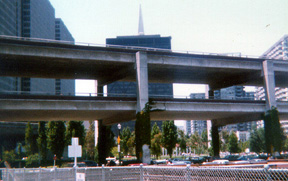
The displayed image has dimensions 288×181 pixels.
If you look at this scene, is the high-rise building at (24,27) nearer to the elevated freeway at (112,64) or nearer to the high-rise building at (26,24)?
the high-rise building at (26,24)

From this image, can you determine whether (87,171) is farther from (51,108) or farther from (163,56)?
(163,56)

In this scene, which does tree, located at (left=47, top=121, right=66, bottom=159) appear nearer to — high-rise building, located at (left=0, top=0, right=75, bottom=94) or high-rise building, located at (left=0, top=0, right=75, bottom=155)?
high-rise building, located at (left=0, top=0, right=75, bottom=155)

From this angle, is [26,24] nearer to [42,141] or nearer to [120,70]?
[42,141]

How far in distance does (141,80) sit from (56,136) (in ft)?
101

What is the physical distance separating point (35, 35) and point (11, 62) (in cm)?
12877

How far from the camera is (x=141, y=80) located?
151ft

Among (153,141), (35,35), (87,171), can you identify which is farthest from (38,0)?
(87,171)

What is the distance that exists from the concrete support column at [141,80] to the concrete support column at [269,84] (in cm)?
2168

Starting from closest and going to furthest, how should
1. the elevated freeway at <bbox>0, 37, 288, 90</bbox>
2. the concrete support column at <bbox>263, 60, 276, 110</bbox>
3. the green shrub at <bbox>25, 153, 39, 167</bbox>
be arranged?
the elevated freeway at <bbox>0, 37, 288, 90</bbox> < the concrete support column at <bbox>263, 60, 276, 110</bbox> < the green shrub at <bbox>25, 153, 39, 167</bbox>

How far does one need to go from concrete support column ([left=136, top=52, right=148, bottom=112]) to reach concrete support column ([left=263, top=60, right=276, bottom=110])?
71.1ft

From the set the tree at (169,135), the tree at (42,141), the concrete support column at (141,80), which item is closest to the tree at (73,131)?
the tree at (42,141)

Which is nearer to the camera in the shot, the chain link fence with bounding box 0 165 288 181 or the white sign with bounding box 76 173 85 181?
the chain link fence with bounding box 0 165 288 181

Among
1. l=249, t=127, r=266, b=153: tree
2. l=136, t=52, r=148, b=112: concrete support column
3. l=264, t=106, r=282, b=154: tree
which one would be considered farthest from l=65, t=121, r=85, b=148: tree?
l=249, t=127, r=266, b=153: tree

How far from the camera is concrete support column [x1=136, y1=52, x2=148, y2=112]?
45.8 metres
